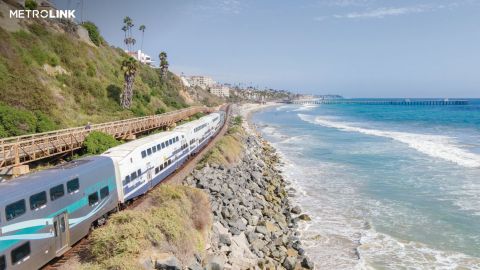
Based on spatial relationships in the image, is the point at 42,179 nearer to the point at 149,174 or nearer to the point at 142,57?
the point at 149,174

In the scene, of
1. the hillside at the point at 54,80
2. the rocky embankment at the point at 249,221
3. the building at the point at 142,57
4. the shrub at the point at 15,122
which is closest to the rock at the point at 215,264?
the rocky embankment at the point at 249,221

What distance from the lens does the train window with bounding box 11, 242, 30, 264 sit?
11508 millimetres

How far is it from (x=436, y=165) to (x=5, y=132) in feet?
140

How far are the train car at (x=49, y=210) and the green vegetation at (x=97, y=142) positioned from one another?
38.5 feet

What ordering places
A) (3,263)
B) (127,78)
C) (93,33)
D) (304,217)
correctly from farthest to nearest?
(93,33) → (127,78) → (304,217) → (3,263)

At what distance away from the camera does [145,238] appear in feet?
46.5

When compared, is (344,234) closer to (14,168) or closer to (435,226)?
(435,226)

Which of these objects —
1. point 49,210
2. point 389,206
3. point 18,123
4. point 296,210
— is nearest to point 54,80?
point 18,123

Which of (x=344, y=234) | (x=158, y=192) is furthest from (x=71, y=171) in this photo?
(x=344, y=234)

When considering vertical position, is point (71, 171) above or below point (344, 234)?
above

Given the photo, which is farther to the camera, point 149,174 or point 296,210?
point 296,210

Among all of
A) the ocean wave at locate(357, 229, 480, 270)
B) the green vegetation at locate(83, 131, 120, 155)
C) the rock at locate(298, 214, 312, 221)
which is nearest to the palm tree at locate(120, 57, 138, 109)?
the green vegetation at locate(83, 131, 120, 155)

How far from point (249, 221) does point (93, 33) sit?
58.6 metres

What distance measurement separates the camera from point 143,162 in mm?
22391
